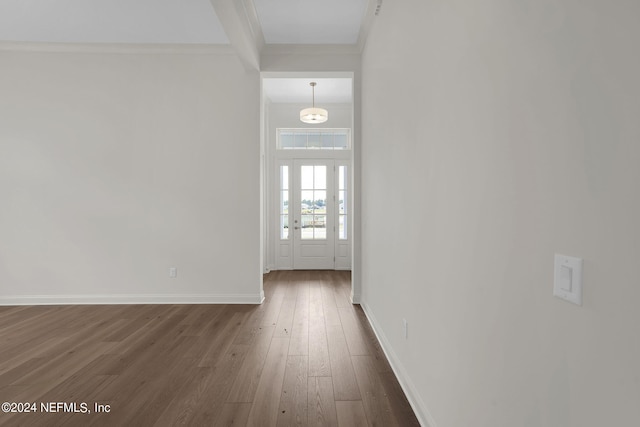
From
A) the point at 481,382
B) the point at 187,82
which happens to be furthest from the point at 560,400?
the point at 187,82

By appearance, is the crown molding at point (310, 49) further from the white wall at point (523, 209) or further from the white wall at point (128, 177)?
the white wall at point (523, 209)

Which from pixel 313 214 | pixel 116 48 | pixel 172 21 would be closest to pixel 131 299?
pixel 116 48

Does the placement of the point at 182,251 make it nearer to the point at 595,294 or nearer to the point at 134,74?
the point at 134,74

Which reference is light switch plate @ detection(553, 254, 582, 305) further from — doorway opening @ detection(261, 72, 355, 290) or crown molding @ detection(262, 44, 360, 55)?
doorway opening @ detection(261, 72, 355, 290)

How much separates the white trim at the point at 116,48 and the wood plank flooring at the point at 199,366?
3135 millimetres

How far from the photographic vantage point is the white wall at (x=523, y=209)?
68cm

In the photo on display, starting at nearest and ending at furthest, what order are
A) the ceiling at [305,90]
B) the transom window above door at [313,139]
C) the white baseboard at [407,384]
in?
1. the white baseboard at [407,384]
2. the ceiling at [305,90]
3. the transom window above door at [313,139]

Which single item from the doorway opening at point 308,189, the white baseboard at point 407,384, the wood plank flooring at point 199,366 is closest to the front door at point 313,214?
the doorway opening at point 308,189

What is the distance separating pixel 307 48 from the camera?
4199mm

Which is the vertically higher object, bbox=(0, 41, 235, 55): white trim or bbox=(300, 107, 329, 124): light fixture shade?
bbox=(0, 41, 235, 55): white trim

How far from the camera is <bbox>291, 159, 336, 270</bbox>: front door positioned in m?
6.61

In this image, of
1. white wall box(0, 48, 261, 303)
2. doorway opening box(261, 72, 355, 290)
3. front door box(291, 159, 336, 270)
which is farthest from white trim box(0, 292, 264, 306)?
front door box(291, 159, 336, 270)

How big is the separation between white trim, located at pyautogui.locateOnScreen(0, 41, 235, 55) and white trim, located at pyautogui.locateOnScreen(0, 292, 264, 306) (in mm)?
3022

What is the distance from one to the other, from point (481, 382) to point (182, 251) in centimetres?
380
